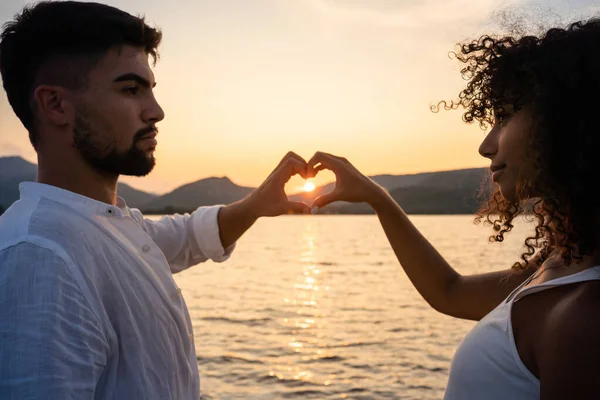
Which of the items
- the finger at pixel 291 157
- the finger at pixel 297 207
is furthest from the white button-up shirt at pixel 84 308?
the finger at pixel 291 157

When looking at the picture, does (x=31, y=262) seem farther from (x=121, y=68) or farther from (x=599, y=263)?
(x=599, y=263)

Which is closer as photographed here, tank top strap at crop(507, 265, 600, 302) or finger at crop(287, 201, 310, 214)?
tank top strap at crop(507, 265, 600, 302)

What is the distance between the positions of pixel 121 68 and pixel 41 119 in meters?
0.46

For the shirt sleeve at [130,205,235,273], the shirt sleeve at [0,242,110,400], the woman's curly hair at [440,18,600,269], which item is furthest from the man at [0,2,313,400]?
the woman's curly hair at [440,18,600,269]

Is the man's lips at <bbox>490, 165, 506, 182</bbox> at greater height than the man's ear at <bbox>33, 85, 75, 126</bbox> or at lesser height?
lesser

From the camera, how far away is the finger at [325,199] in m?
3.84

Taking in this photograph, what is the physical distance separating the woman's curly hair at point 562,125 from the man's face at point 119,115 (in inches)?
71.2

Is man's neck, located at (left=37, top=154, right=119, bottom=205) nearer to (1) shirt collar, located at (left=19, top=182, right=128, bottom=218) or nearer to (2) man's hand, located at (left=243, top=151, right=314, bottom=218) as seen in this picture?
(1) shirt collar, located at (left=19, top=182, right=128, bottom=218)

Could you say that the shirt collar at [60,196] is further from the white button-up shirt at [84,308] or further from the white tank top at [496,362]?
the white tank top at [496,362]

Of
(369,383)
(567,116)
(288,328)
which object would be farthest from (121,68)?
(288,328)

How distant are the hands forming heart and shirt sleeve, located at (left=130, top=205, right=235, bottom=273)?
37 centimetres

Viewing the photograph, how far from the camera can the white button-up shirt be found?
203 centimetres

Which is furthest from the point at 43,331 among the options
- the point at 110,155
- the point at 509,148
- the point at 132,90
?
the point at 509,148

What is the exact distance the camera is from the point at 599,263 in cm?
220
